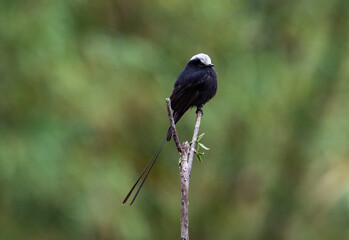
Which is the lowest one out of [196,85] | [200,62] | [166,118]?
[196,85]

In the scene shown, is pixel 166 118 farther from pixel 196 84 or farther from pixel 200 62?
pixel 196 84

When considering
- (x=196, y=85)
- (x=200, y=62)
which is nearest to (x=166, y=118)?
(x=200, y=62)

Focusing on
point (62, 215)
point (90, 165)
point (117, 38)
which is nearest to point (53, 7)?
point (117, 38)

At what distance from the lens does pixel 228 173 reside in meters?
6.12

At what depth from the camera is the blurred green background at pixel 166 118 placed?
4.42 m

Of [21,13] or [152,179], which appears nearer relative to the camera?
[21,13]

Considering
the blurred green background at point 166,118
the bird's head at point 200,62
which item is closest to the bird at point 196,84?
the bird's head at point 200,62

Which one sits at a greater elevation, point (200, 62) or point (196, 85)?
point (200, 62)

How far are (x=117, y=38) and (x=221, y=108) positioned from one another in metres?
1.18

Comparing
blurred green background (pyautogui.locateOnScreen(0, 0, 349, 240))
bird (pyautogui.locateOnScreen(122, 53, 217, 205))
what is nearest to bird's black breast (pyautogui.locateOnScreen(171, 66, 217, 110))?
bird (pyautogui.locateOnScreen(122, 53, 217, 205))

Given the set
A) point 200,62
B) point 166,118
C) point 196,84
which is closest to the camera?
point 196,84

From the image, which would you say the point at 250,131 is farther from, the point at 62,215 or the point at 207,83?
the point at 207,83

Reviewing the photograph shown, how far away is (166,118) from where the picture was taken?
5.21 metres

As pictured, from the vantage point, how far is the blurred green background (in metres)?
4.42
